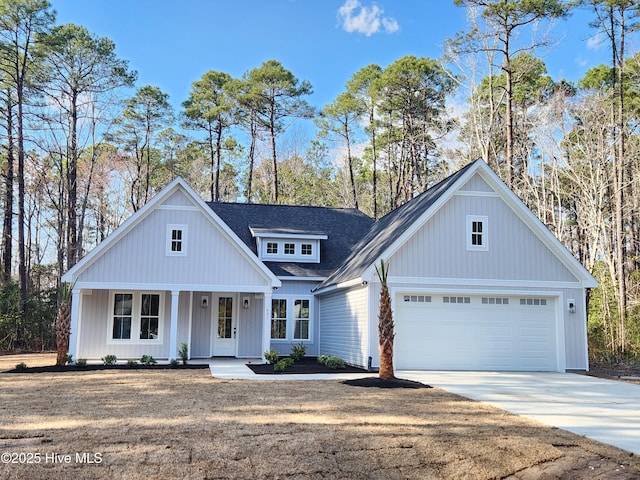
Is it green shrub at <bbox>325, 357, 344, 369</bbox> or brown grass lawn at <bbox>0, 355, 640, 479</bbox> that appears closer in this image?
brown grass lawn at <bbox>0, 355, 640, 479</bbox>

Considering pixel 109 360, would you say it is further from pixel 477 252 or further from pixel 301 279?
pixel 477 252

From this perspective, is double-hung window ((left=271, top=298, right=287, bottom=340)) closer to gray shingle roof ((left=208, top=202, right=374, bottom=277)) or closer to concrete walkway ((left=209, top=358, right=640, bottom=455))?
gray shingle roof ((left=208, top=202, right=374, bottom=277))

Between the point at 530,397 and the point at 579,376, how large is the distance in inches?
177

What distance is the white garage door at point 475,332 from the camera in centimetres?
1386

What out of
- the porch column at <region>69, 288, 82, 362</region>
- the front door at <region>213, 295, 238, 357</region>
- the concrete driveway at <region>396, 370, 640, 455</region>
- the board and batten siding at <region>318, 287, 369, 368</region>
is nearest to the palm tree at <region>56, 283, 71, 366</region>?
the porch column at <region>69, 288, 82, 362</region>

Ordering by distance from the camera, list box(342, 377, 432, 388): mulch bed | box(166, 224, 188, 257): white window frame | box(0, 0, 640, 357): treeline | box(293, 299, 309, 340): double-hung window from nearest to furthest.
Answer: box(342, 377, 432, 388): mulch bed < box(166, 224, 188, 257): white window frame < box(293, 299, 309, 340): double-hung window < box(0, 0, 640, 357): treeline

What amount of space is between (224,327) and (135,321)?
8.77 feet

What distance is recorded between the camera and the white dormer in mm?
19062

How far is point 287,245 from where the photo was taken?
63.6 feet

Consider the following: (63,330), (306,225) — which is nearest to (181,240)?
(63,330)

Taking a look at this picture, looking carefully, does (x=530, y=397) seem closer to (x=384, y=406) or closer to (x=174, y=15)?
(x=384, y=406)

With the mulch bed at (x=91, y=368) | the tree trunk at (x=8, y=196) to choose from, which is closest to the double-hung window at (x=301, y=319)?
the mulch bed at (x=91, y=368)

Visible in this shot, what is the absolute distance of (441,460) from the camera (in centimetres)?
530

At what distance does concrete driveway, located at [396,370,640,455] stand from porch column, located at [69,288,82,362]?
848cm
